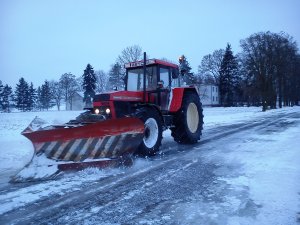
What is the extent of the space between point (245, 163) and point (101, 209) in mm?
3432

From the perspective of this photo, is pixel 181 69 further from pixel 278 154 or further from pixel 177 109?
pixel 278 154

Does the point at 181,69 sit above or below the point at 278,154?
above

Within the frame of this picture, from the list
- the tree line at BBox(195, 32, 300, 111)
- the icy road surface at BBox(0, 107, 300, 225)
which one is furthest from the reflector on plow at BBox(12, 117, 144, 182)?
the tree line at BBox(195, 32, 300, 111)

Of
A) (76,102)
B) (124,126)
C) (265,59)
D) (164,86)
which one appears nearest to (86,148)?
(124,126)

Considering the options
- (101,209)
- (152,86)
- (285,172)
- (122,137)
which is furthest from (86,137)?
(285,172)

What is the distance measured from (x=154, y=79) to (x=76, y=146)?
3.22 metres

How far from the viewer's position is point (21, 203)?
3865 mm

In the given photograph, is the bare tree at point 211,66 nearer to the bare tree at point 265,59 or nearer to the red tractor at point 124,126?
the bare tree at point 265,59

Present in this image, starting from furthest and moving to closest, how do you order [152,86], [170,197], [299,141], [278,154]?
[299,141] → [152,86] → [278,154] → [170,197]

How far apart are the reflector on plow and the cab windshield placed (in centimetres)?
221

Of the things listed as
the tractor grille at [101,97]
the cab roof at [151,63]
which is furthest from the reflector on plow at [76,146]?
the cab roof at [151,63]

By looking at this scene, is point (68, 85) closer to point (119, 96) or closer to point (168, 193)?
point (119, 96)

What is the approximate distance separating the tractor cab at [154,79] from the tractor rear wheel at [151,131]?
0.81m

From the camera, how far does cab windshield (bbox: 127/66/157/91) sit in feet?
25.8
